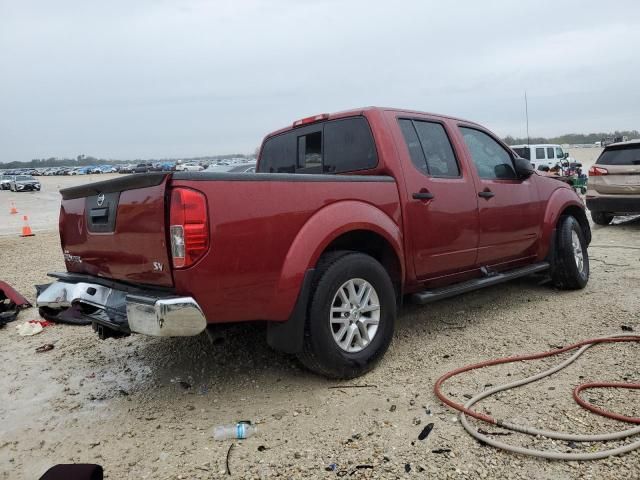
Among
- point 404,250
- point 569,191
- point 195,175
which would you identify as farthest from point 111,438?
point 569,191

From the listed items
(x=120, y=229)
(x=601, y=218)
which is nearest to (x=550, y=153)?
(x=601, y=218)

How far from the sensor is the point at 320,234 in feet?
10.7

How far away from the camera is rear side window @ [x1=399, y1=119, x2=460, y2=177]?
13.7 feet

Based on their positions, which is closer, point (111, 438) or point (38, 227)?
point (111, 438)

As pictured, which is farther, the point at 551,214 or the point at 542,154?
the point at 542,154

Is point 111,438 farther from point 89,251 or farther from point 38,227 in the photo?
point 38,227

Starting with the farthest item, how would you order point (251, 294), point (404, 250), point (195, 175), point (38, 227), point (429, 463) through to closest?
1. point (38, 227)
2. point (404, 250)
3. point (251, 294)
4. point (195, 175)
5. point (429, 463)

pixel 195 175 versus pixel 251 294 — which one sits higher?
pixel 195 175

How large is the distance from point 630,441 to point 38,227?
53.6 feet

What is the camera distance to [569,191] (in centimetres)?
579

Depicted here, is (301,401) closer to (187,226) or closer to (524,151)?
(187,226)

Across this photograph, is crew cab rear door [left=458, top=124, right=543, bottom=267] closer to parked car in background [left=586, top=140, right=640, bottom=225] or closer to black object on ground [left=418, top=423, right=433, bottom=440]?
black object on ground [left=418, top=423, right=433, bottom=440]

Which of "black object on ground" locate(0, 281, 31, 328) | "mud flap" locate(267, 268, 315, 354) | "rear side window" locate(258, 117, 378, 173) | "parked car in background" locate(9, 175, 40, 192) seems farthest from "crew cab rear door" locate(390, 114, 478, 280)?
"parked car in background" locate(9, 175, 40, 192)

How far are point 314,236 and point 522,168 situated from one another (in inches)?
107
